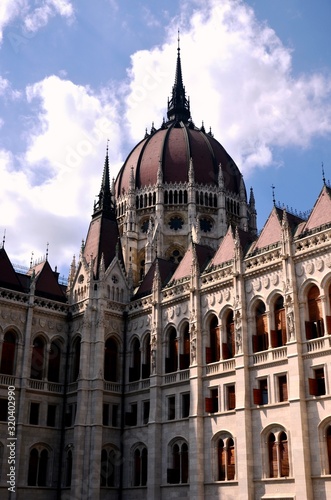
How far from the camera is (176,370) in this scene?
4338 cm

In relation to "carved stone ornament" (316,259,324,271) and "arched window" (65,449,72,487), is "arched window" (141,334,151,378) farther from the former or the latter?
"carved stone ornament" (316,259,324,271)

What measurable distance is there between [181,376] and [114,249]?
1446 cm

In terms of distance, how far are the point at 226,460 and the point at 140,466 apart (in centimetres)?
832

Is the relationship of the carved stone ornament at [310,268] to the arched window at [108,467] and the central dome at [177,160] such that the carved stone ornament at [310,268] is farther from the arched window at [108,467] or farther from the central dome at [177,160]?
the central dome at [177,160]

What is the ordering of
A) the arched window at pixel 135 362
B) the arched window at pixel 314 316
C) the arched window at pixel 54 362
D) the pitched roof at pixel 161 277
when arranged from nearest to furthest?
the arched window at pixel 314 316, the arched window at pixel 135 362, the arched window at pixel 54 362, the pitched roof at pixel 161 277

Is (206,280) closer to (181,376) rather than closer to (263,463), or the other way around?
(181,376)

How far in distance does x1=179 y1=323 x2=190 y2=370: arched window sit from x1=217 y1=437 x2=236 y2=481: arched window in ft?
19.9

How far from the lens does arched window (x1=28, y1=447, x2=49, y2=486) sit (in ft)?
142

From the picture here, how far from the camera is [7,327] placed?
44969 millimetres

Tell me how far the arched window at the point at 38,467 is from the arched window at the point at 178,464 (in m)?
9.64

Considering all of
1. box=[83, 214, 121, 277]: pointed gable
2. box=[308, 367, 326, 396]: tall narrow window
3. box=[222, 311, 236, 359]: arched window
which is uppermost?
box=[83, 214, 121, 277]: pointed gable

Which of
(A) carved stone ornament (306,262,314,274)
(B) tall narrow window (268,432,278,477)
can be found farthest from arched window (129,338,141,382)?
(A) carved stone ornament (306,262,314,274)

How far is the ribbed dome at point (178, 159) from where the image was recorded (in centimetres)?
6812

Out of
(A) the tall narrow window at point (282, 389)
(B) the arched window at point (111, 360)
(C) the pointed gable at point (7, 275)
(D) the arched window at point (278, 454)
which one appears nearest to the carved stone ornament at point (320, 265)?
(A) the tall narrow window at point (282, 389)
